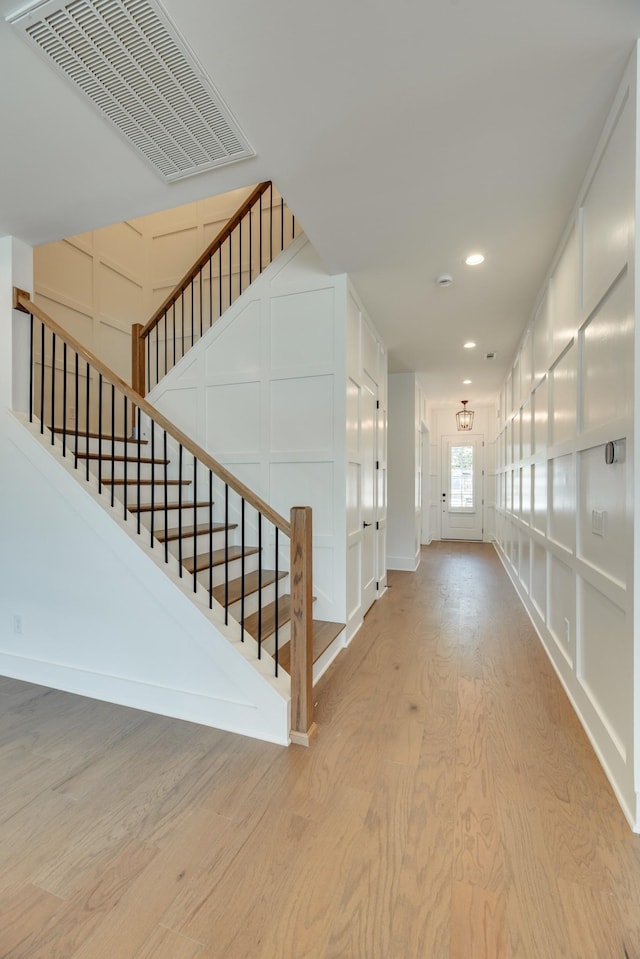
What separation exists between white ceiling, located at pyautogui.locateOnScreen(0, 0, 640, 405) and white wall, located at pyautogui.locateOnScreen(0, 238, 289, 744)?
1.10m

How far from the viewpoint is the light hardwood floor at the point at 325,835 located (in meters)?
1.11

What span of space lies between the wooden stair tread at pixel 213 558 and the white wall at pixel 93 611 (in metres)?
0.28

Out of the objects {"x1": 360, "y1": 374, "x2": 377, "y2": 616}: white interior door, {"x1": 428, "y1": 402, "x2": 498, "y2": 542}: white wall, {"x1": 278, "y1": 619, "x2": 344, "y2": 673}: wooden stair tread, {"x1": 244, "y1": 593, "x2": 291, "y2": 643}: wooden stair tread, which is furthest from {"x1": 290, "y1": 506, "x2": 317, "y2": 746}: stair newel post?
{"x1": 428, "y1": 402, "x2": 498, "y2": 542}: white wall

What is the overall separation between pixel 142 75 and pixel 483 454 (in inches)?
322

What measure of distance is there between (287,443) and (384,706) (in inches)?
73.5

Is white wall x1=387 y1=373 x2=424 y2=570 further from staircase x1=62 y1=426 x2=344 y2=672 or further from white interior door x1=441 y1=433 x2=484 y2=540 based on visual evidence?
white interior door x1=441 y1=433 x2=484 y2=540

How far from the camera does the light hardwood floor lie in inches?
43.9

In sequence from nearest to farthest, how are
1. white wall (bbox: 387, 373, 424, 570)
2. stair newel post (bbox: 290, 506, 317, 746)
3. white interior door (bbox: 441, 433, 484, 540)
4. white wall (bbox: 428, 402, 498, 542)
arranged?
stair newel post (bbox: 290, 506, 317, 746) → white wall (bbox: 387, 373, 424, 570) → white wall (bbox: 428, 402, 498, 542) → white interior door (bbox: 441, 433, 484, 540)

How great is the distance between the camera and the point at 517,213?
235 cm

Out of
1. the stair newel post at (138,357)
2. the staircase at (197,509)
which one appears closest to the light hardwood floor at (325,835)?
the staircase at (197,509)

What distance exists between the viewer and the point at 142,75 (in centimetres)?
160

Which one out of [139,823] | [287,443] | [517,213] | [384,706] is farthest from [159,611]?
[517,213]

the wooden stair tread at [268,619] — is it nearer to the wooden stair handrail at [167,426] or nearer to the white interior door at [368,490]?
the wooden stair handrail at [167,426]

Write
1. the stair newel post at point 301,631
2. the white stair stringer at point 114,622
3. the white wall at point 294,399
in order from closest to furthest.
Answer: the stair newel post at point 301,631, the white stair stringer at point 114,622, the white wall at point 294,399
